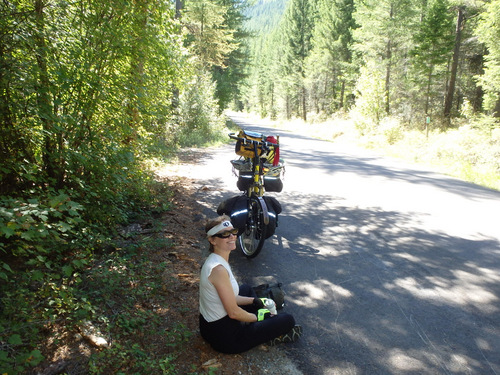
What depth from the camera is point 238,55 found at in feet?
104

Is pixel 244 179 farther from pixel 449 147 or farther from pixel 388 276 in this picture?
pixel 449 147

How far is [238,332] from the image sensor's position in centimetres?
320

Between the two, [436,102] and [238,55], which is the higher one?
[238,55]

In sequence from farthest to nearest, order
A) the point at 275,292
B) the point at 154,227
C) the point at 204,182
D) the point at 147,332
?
the point at 204,182 < the point at 154,227 < the point at 275,292 < the point at 147,332

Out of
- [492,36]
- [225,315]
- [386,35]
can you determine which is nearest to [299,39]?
[386,35]

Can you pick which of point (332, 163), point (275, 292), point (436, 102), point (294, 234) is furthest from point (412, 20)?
point (275, 292)

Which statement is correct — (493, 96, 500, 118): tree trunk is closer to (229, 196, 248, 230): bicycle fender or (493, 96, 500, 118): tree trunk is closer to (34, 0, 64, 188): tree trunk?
(229, 196, 248, 230): bicycle fender

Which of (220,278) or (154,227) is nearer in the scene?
(220,278)

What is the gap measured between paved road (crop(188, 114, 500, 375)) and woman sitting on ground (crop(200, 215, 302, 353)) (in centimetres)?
35

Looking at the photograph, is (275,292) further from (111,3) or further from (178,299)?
(111,3)

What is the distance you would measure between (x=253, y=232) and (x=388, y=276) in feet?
7.07

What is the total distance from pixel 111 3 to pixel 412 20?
2870 centimetres

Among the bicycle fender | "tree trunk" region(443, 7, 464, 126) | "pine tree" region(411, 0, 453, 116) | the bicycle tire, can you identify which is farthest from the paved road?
"pine tree" region(411, 0, 453, 116)

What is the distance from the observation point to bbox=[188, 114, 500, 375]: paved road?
128 inches
